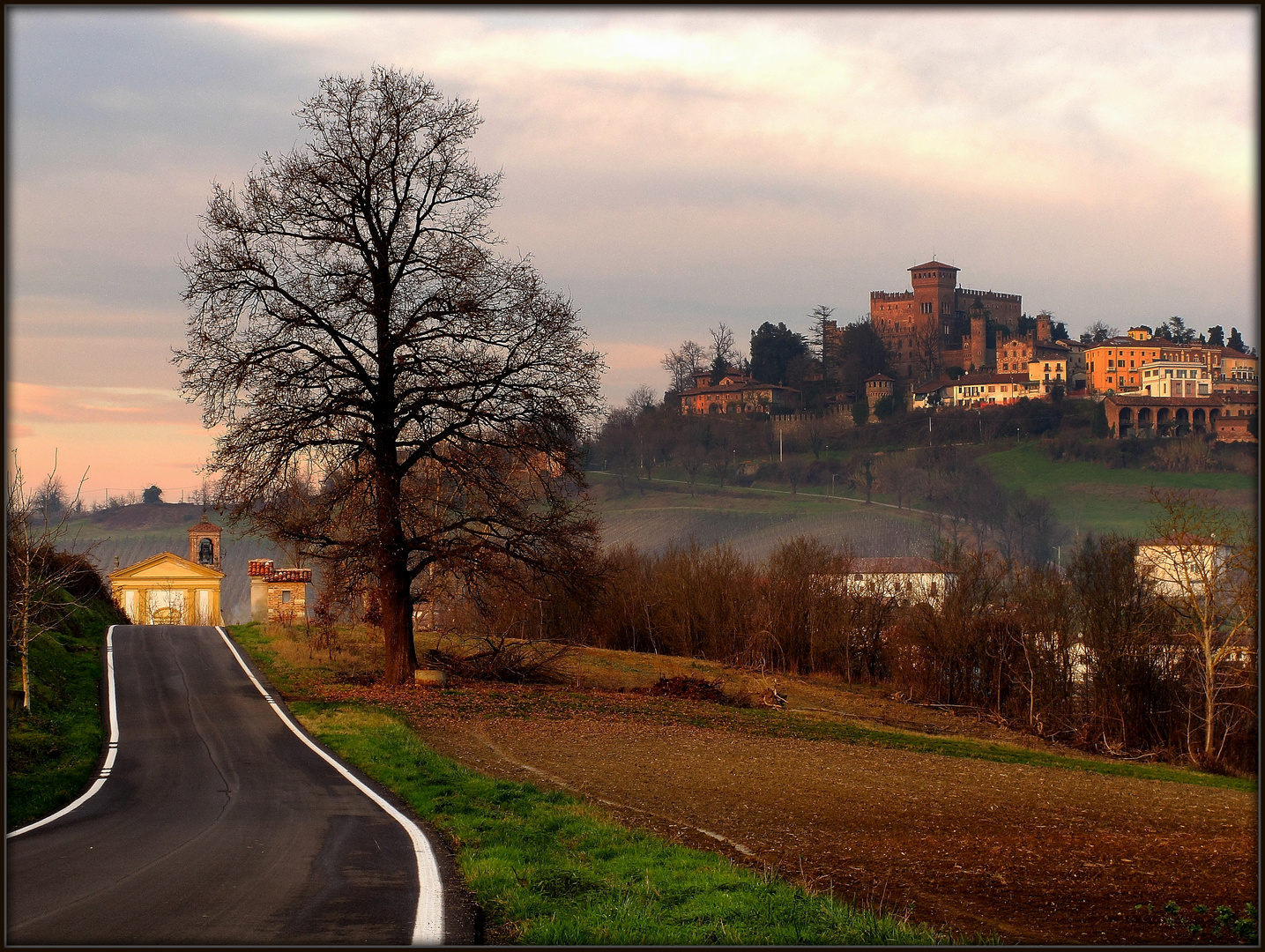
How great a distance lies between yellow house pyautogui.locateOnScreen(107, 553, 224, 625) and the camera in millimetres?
67375

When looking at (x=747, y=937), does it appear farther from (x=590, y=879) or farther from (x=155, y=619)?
(x=155, y=619)

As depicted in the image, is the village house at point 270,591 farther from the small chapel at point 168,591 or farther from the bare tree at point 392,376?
the bare tree at point 392,376

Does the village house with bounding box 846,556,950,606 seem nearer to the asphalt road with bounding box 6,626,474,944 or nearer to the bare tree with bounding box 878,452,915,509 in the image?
the asphalt road with bounding box 6,626,474,944

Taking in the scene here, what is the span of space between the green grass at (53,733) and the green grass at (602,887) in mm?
4553

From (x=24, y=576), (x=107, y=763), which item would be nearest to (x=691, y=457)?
(x=24, y=576)

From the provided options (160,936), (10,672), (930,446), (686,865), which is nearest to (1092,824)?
(686,865)

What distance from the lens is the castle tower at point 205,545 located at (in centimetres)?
7656

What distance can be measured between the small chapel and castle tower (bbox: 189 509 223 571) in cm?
602

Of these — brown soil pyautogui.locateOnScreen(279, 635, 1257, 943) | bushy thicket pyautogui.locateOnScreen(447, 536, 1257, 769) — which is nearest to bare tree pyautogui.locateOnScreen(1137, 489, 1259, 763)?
bushy thicket pyautogui.locateOnScreen(447, 536, 1257, 769)

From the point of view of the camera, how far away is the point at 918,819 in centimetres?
1514

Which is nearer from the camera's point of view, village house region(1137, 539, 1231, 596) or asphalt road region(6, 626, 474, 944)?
asphalt road region(6, 626, 474, 944)

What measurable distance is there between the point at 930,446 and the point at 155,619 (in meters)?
151

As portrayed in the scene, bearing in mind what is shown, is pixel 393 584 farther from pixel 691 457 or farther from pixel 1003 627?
pixel 691 457

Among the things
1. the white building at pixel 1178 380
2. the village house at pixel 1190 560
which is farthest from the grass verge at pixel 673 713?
the white building at pixel 1178 380
